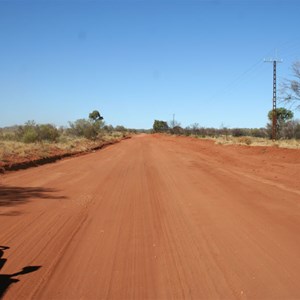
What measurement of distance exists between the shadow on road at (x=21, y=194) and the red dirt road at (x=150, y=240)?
0.09 feet

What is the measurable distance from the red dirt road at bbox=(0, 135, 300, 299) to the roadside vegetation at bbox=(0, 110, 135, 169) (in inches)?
369

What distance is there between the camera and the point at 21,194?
10766 mm

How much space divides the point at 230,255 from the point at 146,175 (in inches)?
355

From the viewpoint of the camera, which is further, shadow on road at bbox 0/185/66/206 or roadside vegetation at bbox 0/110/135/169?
roadside vegetation at bbox 0/110/135/169

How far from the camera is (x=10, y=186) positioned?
12305 mm

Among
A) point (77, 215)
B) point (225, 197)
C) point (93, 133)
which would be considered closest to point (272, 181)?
point (225, 197)

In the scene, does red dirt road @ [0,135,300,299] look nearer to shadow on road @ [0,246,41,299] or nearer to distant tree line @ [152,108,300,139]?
shadow on road @ [0,246,41,299]

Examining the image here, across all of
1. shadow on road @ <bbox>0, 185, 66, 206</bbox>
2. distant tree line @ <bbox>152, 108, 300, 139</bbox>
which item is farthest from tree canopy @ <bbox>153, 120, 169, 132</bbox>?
shadow on road @ <bbox>0, 185, 66, 206</bbox>

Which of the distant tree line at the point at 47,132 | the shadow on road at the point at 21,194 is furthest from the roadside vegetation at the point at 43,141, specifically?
the shadow on road at the point at 21,194

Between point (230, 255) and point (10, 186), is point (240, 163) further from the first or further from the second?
point (230, 255)

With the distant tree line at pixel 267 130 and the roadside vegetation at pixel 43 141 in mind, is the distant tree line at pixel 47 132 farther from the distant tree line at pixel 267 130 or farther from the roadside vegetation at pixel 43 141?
the distant tree line at pixel 267 130

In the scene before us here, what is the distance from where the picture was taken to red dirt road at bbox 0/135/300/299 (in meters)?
4.73

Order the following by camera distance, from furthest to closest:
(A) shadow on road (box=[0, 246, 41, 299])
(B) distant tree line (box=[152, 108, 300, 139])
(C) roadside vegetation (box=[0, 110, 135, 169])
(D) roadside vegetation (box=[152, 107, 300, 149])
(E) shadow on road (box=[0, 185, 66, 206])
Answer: (B) distant tree line (box=[152, 108, 300, 139]) < (D) roadside vegetation (box=[152, 107, 300, 149]) < (C) roadside vegetation (box=[0, 110, 135, 169]) < (E) shadow on road (box=[0, 185, 66, 206]) < (A) shadow on road (box=[0, 246, 41, 299])

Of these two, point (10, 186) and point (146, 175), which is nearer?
point (10, 186)
